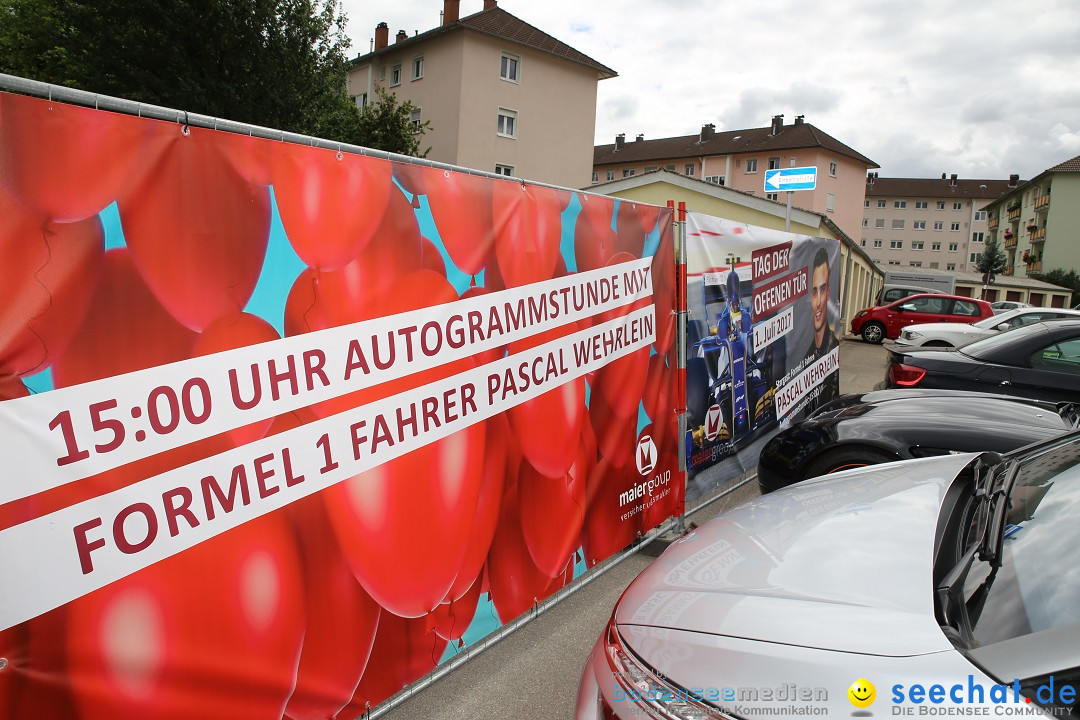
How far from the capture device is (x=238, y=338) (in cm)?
210

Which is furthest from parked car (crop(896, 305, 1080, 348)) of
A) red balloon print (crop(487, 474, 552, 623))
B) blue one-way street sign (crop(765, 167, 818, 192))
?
red balloon print (crop(487, 474, 552, 623))

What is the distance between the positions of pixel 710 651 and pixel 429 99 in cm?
3669

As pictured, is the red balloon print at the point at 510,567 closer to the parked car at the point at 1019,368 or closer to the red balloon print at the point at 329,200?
the red balloon print at the point at 329,200

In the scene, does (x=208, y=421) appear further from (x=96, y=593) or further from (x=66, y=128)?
(x=66, y=128)

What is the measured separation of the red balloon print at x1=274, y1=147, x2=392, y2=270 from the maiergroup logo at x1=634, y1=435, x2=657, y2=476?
2.45m

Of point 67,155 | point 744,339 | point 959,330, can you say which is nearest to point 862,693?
point 67,155

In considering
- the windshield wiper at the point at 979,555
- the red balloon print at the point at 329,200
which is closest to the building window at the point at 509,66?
the red balloon print at the point at 329,200

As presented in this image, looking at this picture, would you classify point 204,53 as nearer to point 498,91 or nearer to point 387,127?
point 387,127

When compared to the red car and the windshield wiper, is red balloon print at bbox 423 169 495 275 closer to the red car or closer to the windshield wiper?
the windshield wiper

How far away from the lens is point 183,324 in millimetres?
1970

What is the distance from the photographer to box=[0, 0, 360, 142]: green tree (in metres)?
13.0

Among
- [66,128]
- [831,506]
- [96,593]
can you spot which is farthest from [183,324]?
[831,506]

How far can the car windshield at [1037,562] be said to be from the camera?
1.50 m

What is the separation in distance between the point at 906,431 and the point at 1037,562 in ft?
9.01
